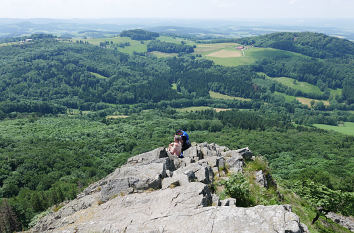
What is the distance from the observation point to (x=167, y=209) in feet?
56.5

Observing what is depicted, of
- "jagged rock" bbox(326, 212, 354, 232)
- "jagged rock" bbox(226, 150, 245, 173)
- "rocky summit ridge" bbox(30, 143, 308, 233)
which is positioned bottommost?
"jagged rock" bbox(326, 212, 354, 232)

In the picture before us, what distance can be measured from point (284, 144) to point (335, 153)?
897 inches

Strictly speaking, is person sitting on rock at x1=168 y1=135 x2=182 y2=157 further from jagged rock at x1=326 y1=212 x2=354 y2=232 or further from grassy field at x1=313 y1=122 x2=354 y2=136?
grassy field at x1=313 y1=122 x2=354 y2=136

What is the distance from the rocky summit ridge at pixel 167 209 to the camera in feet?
45.5

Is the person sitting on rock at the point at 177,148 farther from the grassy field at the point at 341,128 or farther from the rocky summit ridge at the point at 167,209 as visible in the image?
the grassy field at the point at 341,128

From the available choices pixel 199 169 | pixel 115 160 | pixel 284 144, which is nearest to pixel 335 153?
pixel 284 144

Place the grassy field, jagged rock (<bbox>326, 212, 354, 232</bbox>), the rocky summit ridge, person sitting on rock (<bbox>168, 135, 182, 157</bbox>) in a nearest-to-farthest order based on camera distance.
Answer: the rocky summit ridge
person sitting on rock (<bbox>168, 135, 182, 157</bbox>)
jagged rock (<bbox>326, 212, 354, 232</bbox>)
the grassy field

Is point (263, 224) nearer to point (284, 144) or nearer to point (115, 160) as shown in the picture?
point (115, 160)

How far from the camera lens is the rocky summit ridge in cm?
1386

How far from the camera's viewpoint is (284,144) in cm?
12800

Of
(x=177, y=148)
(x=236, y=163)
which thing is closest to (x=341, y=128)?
(x=236, y=163)

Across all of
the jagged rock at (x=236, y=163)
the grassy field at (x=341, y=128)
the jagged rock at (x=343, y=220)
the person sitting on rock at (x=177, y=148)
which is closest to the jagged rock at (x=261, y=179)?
the jagged rock at (x=236, y=163)

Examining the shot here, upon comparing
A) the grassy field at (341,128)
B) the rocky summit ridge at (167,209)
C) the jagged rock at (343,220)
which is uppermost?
the rocky summit ridge at (167,209)

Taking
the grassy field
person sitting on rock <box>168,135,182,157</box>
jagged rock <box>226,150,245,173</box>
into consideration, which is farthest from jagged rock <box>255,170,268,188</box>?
the grassy field
